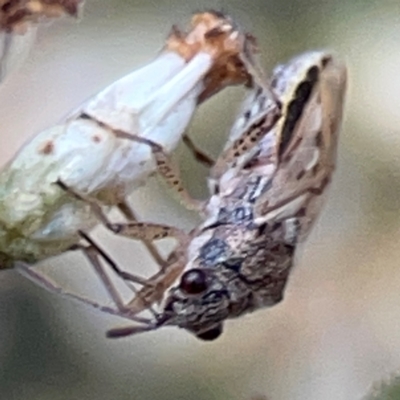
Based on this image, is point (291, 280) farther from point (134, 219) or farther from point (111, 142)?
point (111, 142)

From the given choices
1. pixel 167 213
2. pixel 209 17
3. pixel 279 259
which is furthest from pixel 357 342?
pixel 209 17

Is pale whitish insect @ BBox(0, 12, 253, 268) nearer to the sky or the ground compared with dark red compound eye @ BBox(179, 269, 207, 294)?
nearer to the sky

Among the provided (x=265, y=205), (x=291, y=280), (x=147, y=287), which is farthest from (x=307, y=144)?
(x=291, y=280)

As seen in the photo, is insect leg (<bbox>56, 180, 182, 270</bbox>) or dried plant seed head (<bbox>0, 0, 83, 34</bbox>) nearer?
dried plant seed head (<bbox>0, 0, 83, 34</bbox>)

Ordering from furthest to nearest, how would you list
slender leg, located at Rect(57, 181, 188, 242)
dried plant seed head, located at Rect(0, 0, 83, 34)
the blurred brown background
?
the blurred brown background < slender leg, located at Rect(57, 181, 188, 242) < dried plant seed head, located at Rect(0, 0, 83, 34)

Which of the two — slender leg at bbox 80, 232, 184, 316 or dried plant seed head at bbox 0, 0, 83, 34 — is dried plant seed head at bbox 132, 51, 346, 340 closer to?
slender leg at bbox 80, 232, 184, 316

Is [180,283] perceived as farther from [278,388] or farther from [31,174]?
[278,388]

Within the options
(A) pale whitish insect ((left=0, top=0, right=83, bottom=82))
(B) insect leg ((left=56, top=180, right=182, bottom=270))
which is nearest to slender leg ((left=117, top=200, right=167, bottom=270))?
(B) insect leg ((left=56, top=180, right=182, bottom=270))
